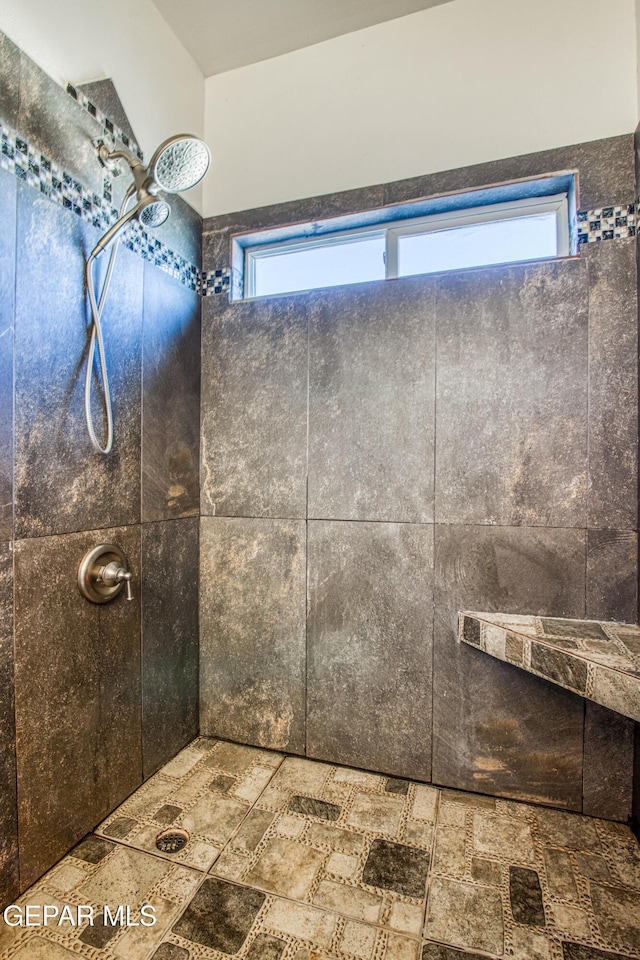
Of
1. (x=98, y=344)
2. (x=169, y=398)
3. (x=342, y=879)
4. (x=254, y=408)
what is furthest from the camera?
(x=254, y=408)

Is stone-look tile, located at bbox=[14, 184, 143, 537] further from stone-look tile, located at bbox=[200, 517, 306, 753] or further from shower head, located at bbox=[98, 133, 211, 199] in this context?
stone-look tile, located at bbox=[200, 517, 306, 753]

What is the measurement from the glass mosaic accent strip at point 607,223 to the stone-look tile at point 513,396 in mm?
105

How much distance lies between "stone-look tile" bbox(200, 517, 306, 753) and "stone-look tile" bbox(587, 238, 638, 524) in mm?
1123

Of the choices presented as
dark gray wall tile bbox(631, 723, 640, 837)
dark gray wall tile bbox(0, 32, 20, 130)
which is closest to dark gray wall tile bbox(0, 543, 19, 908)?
dark gray wall tile bbox(0, 32, 20, 130)

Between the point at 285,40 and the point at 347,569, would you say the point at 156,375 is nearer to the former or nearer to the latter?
the point at 347,569

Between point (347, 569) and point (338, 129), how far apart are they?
1.80 meters

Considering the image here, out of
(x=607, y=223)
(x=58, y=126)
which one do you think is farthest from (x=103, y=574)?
(x=607, y=223)

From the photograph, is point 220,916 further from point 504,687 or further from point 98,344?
point 98,344

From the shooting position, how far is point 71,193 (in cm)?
140

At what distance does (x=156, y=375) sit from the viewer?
69.9 inches

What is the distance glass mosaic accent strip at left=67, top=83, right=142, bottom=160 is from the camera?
143 centimetres

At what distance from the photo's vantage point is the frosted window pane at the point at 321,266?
76.1 inches

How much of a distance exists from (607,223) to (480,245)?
42 centimetres

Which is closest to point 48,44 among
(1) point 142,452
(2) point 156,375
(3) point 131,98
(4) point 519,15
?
(3) point 131,98
